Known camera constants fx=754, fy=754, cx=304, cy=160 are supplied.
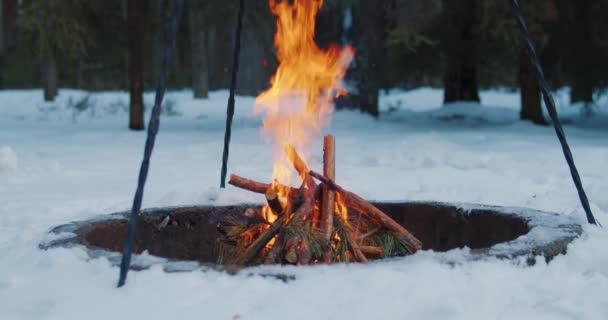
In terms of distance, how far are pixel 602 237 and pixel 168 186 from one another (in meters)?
3.94

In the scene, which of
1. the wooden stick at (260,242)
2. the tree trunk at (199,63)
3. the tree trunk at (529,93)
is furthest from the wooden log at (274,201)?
the tree trunk at (199,63)

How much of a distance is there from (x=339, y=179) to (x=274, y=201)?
3.37 meters

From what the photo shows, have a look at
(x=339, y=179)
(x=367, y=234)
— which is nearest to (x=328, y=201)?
(x=367, y=234)

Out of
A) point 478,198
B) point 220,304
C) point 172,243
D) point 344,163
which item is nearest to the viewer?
point 220,304

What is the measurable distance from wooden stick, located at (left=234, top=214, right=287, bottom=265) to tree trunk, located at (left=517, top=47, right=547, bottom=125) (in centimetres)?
865

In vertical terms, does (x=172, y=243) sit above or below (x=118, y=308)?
below

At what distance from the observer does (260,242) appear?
304cm

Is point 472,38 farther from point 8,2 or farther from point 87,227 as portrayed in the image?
point 87,227

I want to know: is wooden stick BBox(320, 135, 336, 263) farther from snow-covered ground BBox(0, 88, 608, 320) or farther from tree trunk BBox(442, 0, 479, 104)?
tree trunk BBox(442, 0, 479, 104)

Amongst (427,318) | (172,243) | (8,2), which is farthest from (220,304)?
(8,2)

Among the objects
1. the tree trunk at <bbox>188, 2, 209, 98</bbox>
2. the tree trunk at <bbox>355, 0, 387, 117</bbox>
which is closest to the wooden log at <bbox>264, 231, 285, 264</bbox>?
the tree trunk at <bbox>355, 0, 387, 117</bbox>

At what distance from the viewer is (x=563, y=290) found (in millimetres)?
2551

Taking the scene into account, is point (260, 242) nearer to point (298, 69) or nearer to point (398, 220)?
point (298, 69)

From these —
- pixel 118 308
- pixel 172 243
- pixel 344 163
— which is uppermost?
pixel 118 308
